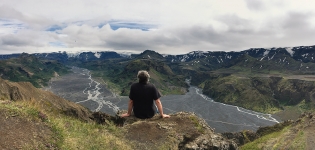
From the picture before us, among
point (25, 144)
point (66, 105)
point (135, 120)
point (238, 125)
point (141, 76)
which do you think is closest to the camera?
point (25, 144)

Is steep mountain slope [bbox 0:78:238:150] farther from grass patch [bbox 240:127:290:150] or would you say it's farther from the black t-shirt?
grass patch [bbox 240:127:290:150]

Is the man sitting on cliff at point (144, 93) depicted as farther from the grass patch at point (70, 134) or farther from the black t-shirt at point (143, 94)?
the grass patch at point (70, 134)

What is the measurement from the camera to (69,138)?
1503 centimetres

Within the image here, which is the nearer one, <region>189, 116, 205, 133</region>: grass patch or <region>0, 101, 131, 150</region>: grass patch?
<region>0, 101, 131, 150</region>: grass patch

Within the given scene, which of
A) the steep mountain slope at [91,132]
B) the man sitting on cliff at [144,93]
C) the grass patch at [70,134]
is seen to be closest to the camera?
the steep mountain slope at [91,132]

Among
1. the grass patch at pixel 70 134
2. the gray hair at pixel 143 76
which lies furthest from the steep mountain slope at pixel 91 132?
the gray hair at pixel 143 76

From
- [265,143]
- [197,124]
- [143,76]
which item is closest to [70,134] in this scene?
[143,76]

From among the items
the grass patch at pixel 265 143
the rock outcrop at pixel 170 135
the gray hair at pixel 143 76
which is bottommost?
the grass patch at pixel 265 143

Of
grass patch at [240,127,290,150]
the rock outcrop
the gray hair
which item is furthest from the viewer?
grass patch at [240,127,290,150]

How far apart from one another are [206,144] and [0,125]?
48.0 ft

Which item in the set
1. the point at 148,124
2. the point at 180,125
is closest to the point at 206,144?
the point at 180,125

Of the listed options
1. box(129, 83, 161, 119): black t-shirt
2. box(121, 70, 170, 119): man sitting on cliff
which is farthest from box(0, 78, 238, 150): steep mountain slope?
box(121, 70, 170, 119): man sitting on cliff

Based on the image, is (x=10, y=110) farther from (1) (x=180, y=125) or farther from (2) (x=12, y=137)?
(1) (x=180, y=125)

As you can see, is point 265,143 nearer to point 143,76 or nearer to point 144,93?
point 144,93
